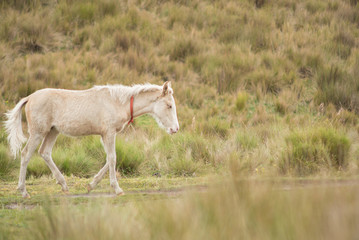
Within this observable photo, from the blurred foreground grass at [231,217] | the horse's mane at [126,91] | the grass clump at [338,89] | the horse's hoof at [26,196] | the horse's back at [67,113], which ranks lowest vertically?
the grass clump at [338,89]

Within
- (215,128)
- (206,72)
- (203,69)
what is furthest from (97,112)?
(203,69)

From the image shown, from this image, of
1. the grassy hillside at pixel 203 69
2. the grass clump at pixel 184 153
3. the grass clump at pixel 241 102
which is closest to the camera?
the grass clump at pixel 184 153

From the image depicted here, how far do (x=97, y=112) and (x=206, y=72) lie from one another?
33.0 ft

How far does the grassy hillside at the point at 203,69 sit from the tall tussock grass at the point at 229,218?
19.0 ft

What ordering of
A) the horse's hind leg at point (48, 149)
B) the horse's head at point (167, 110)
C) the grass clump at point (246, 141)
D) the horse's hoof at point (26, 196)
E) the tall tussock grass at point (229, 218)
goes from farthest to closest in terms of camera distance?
the grass clump at point (246, 141)
the horse's hind leg at point (48, 149)
the horse's head at point (167, 110)
the horse's hoof at point (26, 196)
the tall tussock grass at point (229, 218)

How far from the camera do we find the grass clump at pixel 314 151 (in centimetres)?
831

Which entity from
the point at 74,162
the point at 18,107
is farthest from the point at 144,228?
the point at 74,162

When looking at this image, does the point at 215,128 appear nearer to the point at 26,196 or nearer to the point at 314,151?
the point at 314,151

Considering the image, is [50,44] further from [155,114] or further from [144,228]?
[144,228]

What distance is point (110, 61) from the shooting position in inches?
654

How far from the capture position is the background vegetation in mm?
9570

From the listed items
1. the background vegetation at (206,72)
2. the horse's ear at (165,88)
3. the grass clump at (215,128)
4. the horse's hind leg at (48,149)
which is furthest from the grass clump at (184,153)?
the horse's hind leg at (48,149)

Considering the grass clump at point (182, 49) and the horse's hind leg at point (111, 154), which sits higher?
the horse's hind leg at point (111, 154)

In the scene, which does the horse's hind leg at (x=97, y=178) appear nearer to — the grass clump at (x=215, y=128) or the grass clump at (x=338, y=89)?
the grass clump at (x=215, y=128)
